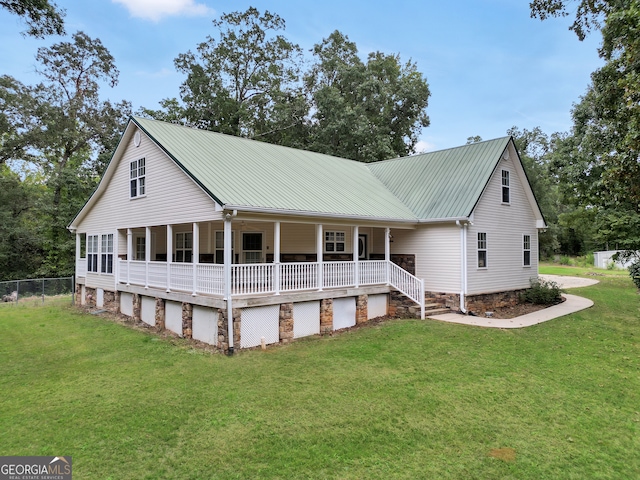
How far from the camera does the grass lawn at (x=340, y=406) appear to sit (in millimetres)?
4988

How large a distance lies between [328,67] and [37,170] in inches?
1182

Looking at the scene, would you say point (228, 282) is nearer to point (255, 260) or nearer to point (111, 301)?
point (255, 260)

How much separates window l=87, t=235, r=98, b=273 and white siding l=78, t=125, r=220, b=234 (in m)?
0.44

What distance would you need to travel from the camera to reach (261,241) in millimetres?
15156

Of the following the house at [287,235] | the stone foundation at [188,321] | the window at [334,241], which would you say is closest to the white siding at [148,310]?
the house at [287,235]

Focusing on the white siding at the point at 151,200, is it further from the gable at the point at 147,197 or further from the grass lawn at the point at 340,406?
the grass lawn at the point at 340,406

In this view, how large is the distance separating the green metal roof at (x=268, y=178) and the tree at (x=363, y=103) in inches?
489

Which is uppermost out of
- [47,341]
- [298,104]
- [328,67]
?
[328,67]

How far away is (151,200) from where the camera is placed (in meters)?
14.1

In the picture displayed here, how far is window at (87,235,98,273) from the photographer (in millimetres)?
18219

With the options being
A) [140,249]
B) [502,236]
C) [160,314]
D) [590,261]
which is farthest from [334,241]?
[590,261]

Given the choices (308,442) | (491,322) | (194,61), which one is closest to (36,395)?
(308,442)

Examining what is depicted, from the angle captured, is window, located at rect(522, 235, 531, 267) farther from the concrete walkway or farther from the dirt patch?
the concrete walkway

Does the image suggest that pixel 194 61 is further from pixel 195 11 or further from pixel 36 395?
pixel 36 395
